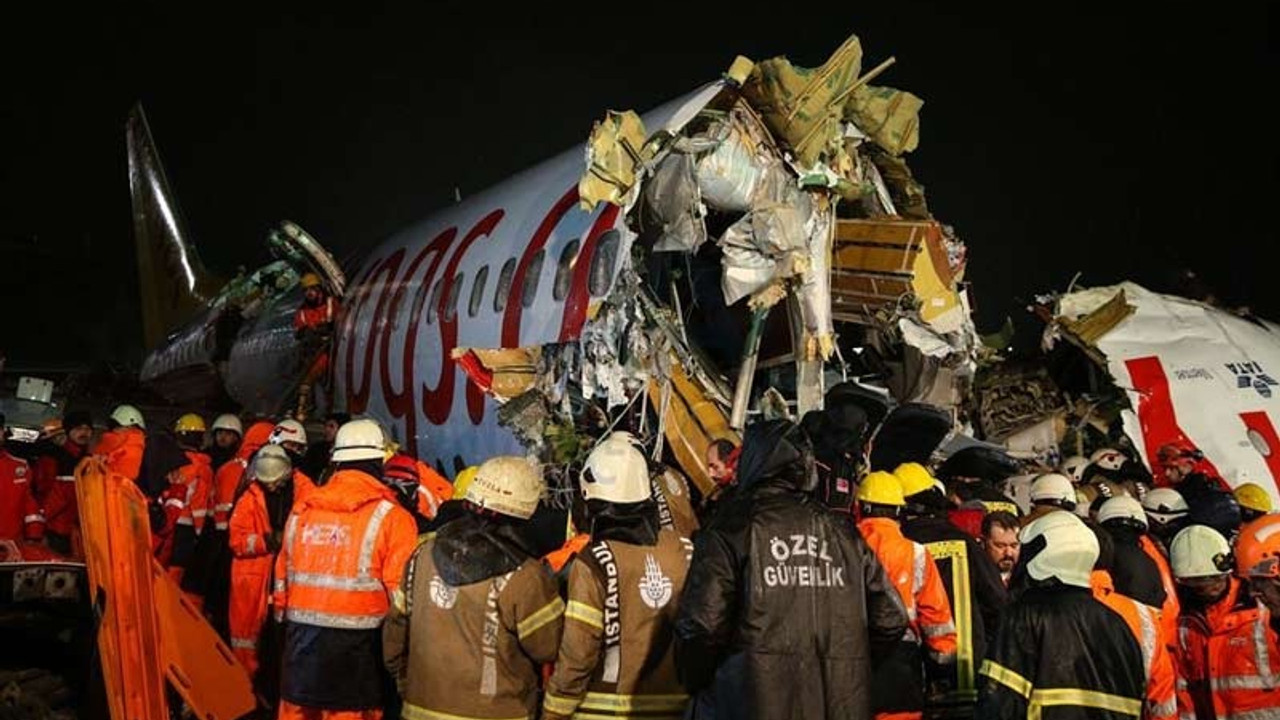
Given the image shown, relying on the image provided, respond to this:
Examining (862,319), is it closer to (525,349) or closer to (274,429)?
(525,349)

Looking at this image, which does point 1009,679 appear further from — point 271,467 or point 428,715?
point 271,467

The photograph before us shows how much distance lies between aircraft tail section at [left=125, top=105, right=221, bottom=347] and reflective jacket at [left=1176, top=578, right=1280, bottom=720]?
24097mm

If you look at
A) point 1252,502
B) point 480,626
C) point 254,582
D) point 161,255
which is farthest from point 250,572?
point 161,255

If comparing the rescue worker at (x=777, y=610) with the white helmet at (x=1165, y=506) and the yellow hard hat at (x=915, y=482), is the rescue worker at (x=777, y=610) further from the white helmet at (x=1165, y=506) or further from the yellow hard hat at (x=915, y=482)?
the white helmet at (x=1165, y=506)

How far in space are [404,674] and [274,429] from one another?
509 centimetres

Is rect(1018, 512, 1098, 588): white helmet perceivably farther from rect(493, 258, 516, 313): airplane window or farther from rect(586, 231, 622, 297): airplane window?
rect(493, 258, 516, 313): airplane window

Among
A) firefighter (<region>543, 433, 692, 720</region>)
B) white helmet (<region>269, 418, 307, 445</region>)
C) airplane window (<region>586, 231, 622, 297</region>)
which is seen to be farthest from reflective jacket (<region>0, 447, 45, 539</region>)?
firefighter (<region>543, 433, 692, 720</region>)

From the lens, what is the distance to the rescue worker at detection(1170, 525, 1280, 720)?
438cm

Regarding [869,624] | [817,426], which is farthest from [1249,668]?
[817,426]

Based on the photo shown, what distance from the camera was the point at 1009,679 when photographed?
12.5 feet

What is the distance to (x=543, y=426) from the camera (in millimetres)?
8750

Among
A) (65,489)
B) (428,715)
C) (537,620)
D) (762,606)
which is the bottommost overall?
(428,715)

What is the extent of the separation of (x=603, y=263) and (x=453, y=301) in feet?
11.3

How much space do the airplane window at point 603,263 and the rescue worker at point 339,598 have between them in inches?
149
